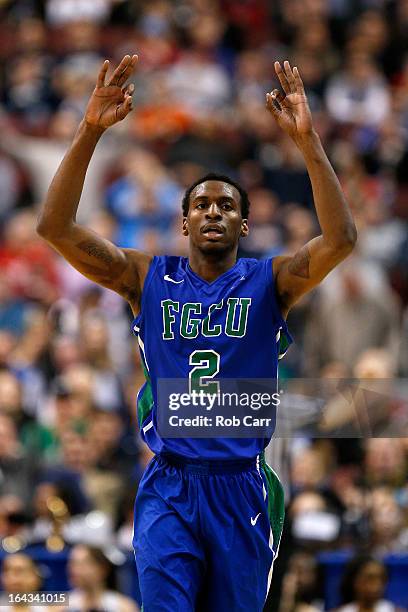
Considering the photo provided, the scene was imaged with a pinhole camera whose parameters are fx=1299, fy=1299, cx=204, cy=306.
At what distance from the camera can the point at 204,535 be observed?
19.2 feet

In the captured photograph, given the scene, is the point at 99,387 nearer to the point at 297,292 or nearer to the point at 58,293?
the point at 58,293

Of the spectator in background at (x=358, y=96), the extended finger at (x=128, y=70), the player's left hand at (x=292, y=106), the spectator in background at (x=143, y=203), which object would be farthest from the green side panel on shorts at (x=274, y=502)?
the spectator in background at (x=358, y=96)

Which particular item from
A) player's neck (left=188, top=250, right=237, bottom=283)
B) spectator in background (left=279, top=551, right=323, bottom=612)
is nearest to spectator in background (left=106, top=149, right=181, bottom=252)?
spectator in background (left=279, top=551, right=323, bottom=612)

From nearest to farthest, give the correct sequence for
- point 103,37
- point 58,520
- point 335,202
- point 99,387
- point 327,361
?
point 335,202 → point 58,520 → point 99,387 → point 327,361 → point 103,37

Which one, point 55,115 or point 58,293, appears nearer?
point 58,293

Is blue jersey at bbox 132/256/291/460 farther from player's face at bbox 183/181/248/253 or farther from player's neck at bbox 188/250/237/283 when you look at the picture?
player's face at bbox 183/181/248/253

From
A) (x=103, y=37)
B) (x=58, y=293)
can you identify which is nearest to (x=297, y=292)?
(x=58, y=293)

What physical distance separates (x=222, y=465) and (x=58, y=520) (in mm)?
3895

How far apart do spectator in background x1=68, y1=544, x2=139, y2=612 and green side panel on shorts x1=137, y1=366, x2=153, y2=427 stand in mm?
2612

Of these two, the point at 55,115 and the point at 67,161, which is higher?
the point at 55,115

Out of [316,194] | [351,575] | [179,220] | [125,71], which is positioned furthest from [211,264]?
[179,220]

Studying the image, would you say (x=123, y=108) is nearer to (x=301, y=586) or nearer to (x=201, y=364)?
(x=201, y=364)

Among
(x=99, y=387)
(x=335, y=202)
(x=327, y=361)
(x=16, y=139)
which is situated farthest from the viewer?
(x=16, y=139)

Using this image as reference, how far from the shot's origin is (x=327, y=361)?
12.7 m
